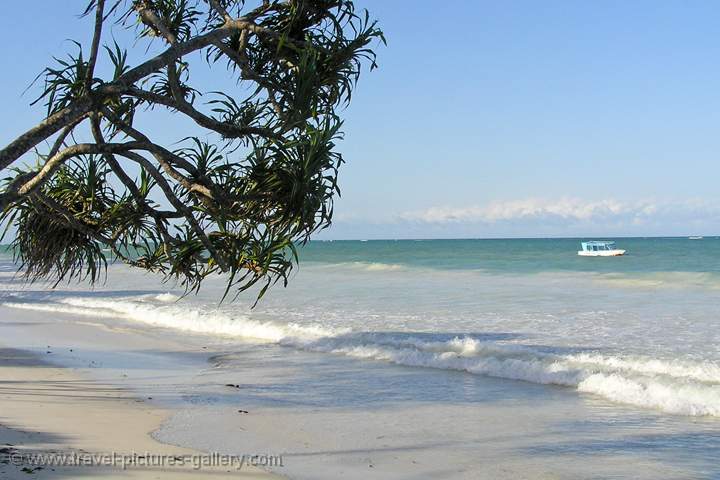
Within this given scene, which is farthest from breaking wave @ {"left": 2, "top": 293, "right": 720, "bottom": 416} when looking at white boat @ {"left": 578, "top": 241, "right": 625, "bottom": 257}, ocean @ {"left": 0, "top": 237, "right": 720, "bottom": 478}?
white boat @ {"left": 578, "top": 241, "right": 625, "bottom": 257}

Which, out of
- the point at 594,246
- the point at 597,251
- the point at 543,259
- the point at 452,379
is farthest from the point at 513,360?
the point at 594,246

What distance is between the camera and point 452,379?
9.61 meters

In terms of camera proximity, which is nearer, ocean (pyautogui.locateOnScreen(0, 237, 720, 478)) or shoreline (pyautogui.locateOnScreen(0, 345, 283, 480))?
shoreline (pyautogui.locateOnScreen(0, 345, 283, 480))

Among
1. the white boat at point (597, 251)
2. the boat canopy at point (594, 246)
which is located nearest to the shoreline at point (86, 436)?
the white boat at point (597, 251)

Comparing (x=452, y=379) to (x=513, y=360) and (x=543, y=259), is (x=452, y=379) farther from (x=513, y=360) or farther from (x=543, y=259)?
(x=543, y=259)

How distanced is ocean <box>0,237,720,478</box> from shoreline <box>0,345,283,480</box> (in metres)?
0.34

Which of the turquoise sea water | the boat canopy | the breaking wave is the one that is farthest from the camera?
the boat canopy

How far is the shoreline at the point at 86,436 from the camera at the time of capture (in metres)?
5.02

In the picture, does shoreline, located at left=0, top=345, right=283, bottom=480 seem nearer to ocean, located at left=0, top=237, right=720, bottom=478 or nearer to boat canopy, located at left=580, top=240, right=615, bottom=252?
ocean, located at left=0, top=237, right=720, bottom=478

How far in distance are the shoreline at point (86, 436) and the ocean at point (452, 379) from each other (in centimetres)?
34

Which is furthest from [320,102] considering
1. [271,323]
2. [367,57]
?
[271,323]

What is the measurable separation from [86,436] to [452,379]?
5.04 metres

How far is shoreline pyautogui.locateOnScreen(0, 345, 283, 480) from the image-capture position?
16.5 feet

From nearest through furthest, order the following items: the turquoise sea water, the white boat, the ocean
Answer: the ocean, the turquoise sea water, the white boat
